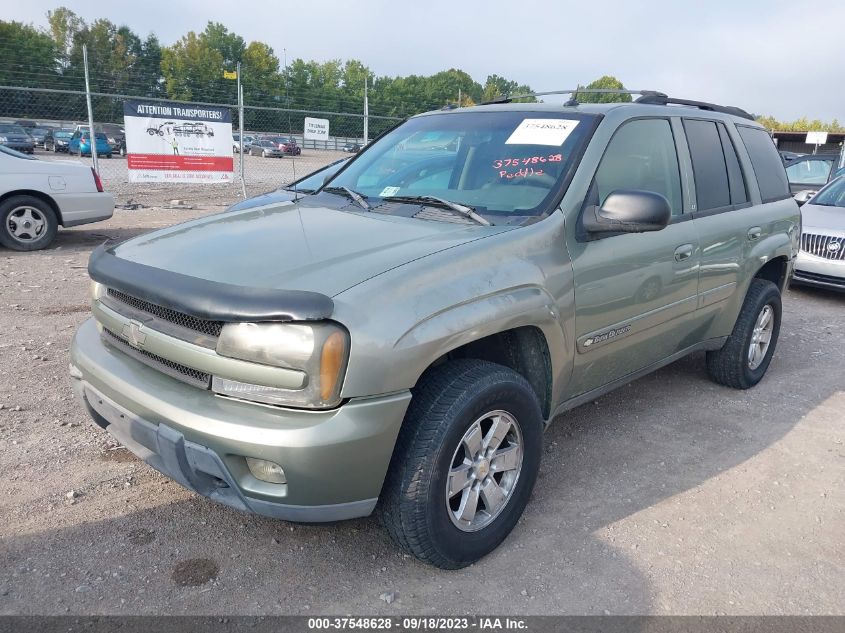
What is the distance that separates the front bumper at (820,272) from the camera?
25.1 feet

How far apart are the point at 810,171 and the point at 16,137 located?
95.5ft

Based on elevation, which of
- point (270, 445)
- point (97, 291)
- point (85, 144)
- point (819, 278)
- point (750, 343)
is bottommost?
point (85, 144)

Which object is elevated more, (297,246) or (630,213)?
(630,213)

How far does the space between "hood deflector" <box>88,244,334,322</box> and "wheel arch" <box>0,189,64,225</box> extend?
688 centimetres

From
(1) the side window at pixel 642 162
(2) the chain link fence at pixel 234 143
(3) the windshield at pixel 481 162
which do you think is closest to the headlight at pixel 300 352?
(3) the windshield at pixel 481 162

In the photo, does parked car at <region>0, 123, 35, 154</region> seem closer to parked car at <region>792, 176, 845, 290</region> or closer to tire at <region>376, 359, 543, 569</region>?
parked car at <region>792, 176, 845, 290</region>

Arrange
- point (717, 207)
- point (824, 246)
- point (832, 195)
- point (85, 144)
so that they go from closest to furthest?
point (717, 207) → point (824, 246) → point (832, 195) → point (85, 144)

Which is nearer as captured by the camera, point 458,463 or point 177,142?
point 458,463

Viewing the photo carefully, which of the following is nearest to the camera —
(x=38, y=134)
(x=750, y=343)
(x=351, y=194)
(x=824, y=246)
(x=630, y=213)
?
(x=630, y=213)

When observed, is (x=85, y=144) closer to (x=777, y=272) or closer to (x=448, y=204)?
(x=777, y=272)

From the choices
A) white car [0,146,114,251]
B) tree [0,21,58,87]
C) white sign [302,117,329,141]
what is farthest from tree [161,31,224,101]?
white car [0,146,114,251]

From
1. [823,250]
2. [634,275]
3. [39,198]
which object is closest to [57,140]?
[39,198]

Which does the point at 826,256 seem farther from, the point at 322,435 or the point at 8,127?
the point at 8,127

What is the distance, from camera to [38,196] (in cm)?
839
